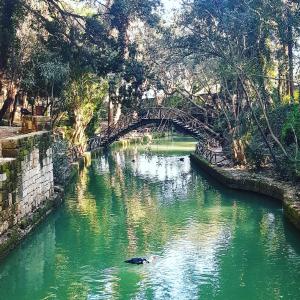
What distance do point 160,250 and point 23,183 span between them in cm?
428

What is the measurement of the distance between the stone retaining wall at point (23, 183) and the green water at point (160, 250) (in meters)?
0.60

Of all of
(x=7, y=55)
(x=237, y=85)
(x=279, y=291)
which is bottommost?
(x=279, y=291)

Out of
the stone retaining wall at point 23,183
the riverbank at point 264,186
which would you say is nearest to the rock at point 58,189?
the stone retaining wall at point 23,183

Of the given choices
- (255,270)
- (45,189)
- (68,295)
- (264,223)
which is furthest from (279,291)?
(45,189)

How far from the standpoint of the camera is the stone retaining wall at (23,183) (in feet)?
41.7

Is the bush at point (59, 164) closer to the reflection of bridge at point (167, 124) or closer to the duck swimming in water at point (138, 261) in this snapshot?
the duck swimming in water at point (138, 261)

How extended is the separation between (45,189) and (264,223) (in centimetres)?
740

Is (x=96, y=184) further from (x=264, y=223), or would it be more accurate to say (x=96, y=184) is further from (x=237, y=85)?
(x=264, y=223)

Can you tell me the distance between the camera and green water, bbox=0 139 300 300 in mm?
10906

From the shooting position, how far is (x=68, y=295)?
10609 mm

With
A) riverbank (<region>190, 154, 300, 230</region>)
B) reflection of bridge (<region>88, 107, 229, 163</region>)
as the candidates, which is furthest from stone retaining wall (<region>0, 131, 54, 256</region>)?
reflection of bridge (<region>88, 107, 229, 163</region>)

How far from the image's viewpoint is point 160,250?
13445 millimetres

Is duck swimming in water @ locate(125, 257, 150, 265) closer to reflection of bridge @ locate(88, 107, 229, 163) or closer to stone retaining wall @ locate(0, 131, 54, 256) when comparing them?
stone retaining wall @ locate(0, 131, 54, 256)

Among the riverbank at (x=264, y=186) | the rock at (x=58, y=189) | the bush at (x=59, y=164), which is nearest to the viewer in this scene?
the riverbank at (x=264, y=186)
